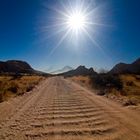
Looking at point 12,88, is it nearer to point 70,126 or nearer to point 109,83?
point 109,83

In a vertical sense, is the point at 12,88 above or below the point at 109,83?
below

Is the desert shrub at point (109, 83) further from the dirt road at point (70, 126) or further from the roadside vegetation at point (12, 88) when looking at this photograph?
the dirt road at point (70, 126)

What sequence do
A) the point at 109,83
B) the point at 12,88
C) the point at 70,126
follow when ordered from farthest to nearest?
1. the point at 109,83
2. the point at 12,88
3. the point at 70,126

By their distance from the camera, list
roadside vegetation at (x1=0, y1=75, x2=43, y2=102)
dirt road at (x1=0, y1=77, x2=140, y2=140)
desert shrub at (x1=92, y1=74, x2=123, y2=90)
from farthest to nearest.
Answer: desert shrub at (x1=92, y1=74, x2=123, y2=90) < roadside vegetation at (x1=0, y1=75, x2=43, y2=102) < dirt road at (x1=0, y1=77, x2=140, y2=140)

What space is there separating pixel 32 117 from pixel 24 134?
2.81 m

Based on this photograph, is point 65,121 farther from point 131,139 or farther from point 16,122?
point 131,139

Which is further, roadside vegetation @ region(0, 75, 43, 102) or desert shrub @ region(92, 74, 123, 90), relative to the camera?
desert shrub @ region(92, 74, 123, 90)

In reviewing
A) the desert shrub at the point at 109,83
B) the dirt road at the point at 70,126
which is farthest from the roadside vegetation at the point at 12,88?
the desert shrub at the point at 109,83

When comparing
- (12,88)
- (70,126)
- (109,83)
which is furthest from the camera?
(109,83)

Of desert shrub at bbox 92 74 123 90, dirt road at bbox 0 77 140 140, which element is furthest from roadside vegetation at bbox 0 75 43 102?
desert shrub at bbox 92 74 123 90

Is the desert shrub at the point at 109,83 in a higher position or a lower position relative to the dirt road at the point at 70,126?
higher

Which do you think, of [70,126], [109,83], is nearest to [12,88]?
[109,83]

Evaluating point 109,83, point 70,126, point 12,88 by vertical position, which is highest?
point 109,83

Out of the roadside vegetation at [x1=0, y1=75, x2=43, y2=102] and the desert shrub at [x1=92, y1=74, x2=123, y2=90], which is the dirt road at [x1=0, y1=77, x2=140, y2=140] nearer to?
the roadside vegetation at [x1=0, y1=75, x2=43, y2=102]
